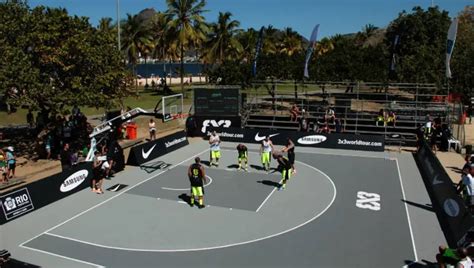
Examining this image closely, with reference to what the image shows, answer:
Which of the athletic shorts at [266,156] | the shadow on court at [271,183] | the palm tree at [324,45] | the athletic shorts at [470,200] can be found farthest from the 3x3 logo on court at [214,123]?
the palm tree at [324,45]

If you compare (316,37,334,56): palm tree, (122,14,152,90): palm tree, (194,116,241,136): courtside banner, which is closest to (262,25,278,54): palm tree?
(316,37,334,56): palm tree

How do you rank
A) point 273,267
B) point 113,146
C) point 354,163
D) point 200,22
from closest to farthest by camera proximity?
point 273,267 → point 113,146 → point 354,163 → point 200,22

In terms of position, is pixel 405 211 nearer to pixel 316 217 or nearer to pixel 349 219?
pixel 349 219

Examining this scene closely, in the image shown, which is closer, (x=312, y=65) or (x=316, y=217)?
(x=316, y=217)

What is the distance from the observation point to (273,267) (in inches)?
464

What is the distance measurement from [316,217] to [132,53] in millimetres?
58005

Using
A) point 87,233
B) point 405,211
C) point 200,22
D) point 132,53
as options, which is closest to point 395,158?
point 405,211

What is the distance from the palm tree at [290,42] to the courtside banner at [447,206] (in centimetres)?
6597

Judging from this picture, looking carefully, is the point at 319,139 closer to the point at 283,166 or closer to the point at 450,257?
the point at 283,166

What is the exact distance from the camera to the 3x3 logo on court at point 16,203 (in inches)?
578

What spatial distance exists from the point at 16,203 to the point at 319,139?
1852 centimetres

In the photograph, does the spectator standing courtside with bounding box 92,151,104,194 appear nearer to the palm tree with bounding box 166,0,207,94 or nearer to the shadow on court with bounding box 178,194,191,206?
the shadow on court with bounding box 178,194,191,206

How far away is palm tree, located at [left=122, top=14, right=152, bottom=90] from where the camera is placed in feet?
224

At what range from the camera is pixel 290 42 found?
84875 millimetres
